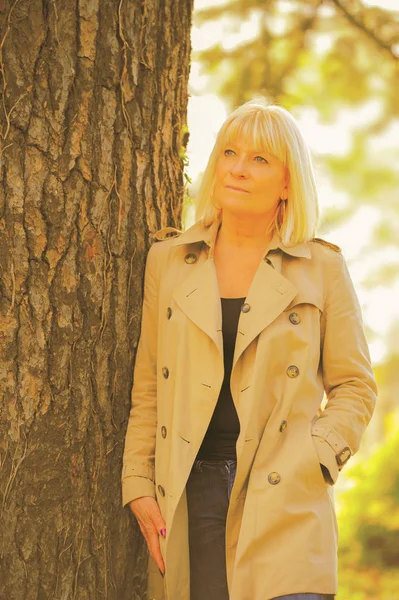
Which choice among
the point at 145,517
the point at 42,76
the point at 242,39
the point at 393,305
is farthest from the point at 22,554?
the point at 393,305

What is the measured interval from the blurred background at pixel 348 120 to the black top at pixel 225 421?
5.22 ft

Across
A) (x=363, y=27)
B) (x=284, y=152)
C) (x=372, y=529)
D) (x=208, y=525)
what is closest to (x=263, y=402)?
(x=208, y=525)

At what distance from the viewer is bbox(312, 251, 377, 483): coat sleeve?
279 centimetres

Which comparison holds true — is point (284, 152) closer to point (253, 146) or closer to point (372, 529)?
point (253, 146)

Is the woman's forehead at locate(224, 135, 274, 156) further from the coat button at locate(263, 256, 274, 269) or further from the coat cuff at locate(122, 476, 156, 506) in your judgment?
the coat cuff at locate(122, 476, 156, 506)

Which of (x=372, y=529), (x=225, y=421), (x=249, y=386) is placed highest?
(x=249, y=386)

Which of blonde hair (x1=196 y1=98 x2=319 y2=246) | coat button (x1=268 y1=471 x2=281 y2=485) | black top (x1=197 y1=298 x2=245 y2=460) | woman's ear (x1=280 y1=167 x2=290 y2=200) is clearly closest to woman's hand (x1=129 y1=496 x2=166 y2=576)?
black top (x1=197 y1=298 x2=245 y2=460)

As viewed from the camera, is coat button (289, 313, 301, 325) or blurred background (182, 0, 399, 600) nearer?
coat button (289, 313, 301, 325)

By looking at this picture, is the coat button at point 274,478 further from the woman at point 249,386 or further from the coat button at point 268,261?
the coat button at point 268,261

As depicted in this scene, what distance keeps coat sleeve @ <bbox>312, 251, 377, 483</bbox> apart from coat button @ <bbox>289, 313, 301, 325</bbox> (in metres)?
0.11

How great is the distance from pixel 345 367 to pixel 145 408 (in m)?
0.72

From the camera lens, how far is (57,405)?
2.73 m

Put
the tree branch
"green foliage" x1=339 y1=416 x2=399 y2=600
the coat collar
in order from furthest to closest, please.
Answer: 1. "green foliage" x1=339 y1=416 x2=399 y2=600
2. the tree branch
3. the coat collar

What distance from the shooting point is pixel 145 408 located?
115 inches
